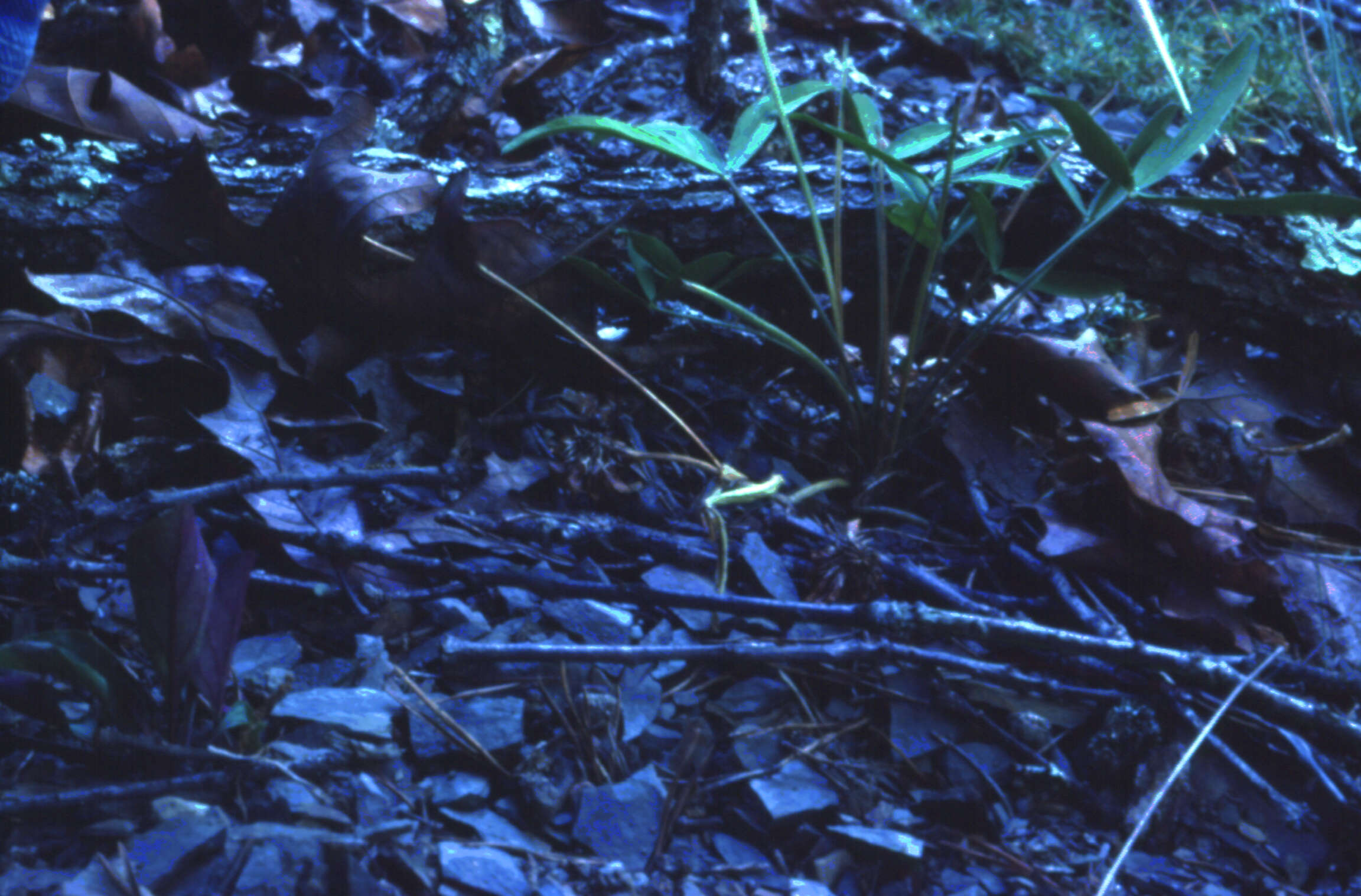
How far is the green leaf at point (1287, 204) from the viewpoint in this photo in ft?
3.61

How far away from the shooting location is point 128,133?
1.91 m

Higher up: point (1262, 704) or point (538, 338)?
point (538, 338)

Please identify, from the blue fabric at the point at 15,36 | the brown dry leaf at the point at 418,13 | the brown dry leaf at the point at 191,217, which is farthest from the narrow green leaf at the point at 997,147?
the brown dry leaf at the point at 418,13

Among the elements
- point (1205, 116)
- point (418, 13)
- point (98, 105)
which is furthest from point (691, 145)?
point (418, 13)

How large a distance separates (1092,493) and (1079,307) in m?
0.82

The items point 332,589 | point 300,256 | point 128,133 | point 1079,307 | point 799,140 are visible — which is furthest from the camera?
point 799,140

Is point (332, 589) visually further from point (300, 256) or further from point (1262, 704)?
point (1262, 704)

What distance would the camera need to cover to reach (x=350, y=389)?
5.08 feet

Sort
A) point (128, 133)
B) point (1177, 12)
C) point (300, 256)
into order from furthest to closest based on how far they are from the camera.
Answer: point (1177, 12) < point (128, 133) < point (300, 256)

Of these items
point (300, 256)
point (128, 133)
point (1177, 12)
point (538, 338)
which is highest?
point (1177, 12)

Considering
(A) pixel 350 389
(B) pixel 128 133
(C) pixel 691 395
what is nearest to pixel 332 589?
(A) pixel 350 389

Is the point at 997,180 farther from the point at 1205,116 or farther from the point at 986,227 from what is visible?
the point at 1205,116

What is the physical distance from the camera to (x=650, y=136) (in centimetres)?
130

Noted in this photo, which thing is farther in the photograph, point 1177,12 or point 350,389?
point 1177,12
